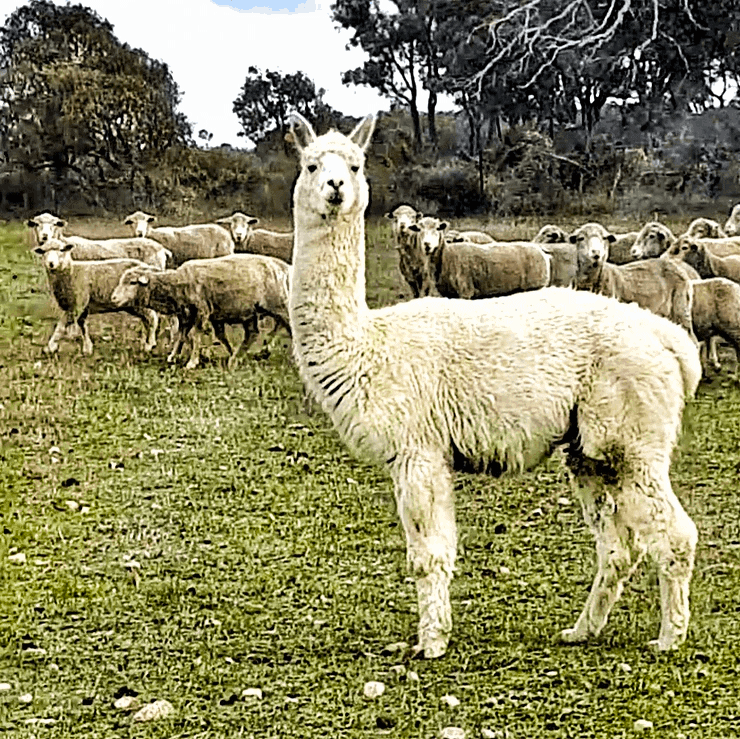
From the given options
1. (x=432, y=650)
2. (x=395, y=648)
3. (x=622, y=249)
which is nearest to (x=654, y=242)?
(x=622, y=249)

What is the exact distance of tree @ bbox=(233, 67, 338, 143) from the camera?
4569cm

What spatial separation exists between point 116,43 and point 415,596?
42398 millimetres

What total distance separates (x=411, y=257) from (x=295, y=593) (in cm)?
949

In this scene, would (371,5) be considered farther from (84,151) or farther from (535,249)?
(535,249)

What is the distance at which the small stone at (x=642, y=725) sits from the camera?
4719mm

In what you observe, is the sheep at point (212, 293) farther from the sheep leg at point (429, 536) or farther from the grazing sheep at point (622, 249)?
the sheep leg at point (429, 536)

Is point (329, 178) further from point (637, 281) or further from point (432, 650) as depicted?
point (637, 281)

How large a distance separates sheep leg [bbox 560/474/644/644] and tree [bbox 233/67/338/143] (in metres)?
40.6

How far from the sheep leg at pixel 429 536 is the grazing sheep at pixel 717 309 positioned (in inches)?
310

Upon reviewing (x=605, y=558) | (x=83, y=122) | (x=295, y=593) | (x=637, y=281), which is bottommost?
(x=295, y=593)

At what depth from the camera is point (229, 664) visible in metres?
5.73

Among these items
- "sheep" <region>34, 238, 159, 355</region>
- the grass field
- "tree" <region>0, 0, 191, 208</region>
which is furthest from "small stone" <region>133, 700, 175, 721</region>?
"tree" <region>0, 0, 191, 208</region>

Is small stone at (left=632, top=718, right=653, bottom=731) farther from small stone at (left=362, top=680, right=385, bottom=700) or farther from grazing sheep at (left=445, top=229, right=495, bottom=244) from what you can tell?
grazing sheep at (left=445, top=229, right=495, bottom=244)

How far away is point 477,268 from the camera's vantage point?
50.5 ft
